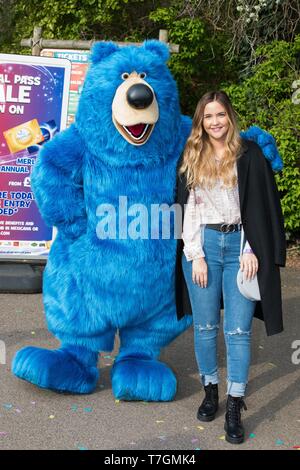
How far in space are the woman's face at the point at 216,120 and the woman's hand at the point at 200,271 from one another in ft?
2.07

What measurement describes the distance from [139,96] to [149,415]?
1684mm

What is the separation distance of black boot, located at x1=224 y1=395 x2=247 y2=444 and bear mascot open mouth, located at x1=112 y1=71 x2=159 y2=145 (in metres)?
1.44

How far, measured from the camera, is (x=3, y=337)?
16.1ft

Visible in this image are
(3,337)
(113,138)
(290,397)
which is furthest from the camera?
(3,337)

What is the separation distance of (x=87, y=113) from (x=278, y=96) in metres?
4.80

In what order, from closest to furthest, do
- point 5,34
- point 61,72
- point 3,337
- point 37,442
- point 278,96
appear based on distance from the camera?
point 37,442 → point 3,337 → point 61,72 → point 278,96 → point 5,34

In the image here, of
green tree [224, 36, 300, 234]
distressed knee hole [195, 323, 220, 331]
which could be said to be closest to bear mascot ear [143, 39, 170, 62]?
distressed knee hole [195, 323, 220, 331]

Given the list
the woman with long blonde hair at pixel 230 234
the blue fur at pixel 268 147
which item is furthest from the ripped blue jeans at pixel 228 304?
the blue fur at pixel 268 147

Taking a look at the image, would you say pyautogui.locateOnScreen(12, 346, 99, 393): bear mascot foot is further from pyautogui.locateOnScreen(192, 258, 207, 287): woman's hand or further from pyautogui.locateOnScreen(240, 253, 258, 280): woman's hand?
pyautogui.locateOnScreen(240, 253, 258, 280): woman's hand

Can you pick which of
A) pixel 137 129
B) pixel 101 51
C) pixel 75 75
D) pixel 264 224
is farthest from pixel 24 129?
pixel 264 224

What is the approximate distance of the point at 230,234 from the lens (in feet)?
11.2

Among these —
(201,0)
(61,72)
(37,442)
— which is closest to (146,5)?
(201,0)

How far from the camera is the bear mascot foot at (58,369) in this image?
373 centimetres

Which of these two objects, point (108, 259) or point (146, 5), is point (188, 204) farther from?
point (146, 5)
